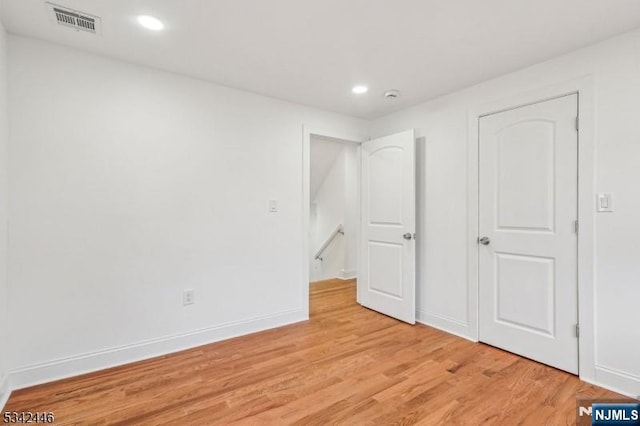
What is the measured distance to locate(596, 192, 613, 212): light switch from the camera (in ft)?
6.69

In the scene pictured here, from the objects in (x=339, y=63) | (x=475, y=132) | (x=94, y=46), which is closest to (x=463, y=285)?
(x=475, y=132)

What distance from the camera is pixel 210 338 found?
277cm

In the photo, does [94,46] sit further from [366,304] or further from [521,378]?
[521,378]

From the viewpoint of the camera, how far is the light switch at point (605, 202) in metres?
2.04

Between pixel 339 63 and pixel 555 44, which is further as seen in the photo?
pixel 339 63

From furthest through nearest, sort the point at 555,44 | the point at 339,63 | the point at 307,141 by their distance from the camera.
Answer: the point at 307,141
the point at 339,63
the point at 555,44

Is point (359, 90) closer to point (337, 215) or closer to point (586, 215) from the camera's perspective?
point (586, 215)

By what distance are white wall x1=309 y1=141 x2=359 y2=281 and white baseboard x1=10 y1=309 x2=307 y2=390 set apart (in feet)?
7.57

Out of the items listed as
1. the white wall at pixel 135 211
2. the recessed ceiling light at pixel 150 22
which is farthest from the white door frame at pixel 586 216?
the recessed ceiling light at pixel 150 22

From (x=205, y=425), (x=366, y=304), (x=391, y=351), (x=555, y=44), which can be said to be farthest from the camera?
(x=366, y=304)

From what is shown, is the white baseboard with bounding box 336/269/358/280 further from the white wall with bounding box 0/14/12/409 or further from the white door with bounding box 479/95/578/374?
the white wall with bounding box 0/14/12/409

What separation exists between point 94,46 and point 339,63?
1.77 m

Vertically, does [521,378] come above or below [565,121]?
below

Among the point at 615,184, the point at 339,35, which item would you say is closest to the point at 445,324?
the point at 615,184
